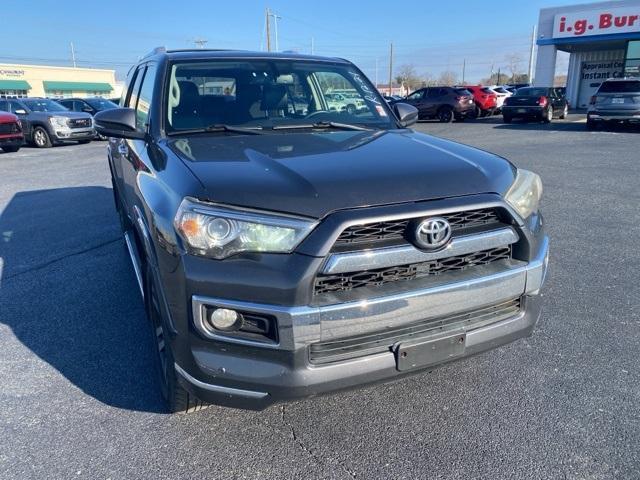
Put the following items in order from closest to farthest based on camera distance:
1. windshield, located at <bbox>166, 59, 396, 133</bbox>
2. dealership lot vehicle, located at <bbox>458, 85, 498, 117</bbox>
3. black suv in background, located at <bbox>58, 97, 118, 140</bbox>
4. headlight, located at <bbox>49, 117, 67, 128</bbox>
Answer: windshield, located at <bbox>166, 59, 396, 133</bbox> → headlight, located at <bbox>49, 117, 67, 128</bbox> → black suv in background, located at <bbox>58, 97, 118, 140</bbox> → dealership lot vehicle, located at <bbox>458, 85, 498, 117</bbox>

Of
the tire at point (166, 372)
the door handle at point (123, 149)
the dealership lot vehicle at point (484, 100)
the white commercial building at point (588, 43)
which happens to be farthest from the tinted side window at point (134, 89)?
the white commercial building at point (588, 43)

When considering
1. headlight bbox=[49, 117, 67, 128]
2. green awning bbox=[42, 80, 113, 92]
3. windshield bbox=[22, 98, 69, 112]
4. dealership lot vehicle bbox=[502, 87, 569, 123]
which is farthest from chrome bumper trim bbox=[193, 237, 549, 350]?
green awning bbox=[42, 80, 113, 92]

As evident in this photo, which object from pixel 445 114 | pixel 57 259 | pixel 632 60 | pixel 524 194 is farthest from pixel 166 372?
pixel 632 60

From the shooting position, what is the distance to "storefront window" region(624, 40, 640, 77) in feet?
94.1

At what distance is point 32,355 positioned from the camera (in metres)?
3.23

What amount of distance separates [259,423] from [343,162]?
138 cm

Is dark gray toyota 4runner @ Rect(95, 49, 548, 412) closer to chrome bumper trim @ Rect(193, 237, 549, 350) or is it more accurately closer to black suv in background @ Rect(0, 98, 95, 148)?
chrome bumper trim @ Rect(193, 237, 549, 350)

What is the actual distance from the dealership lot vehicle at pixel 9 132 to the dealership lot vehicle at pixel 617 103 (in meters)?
18.5

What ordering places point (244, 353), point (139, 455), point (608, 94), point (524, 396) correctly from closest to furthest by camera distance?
point (244, 353), point (139, 455), point (524, 396), point (608, 94)

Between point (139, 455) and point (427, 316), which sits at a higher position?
point (427, 316)

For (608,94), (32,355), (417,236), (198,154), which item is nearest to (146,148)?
(198,154)

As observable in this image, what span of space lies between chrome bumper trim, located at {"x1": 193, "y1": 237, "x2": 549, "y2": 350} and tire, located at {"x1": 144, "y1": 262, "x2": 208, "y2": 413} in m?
0.52

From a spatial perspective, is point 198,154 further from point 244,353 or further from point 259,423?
point 259,423

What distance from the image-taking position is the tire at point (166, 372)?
234 centimetres
